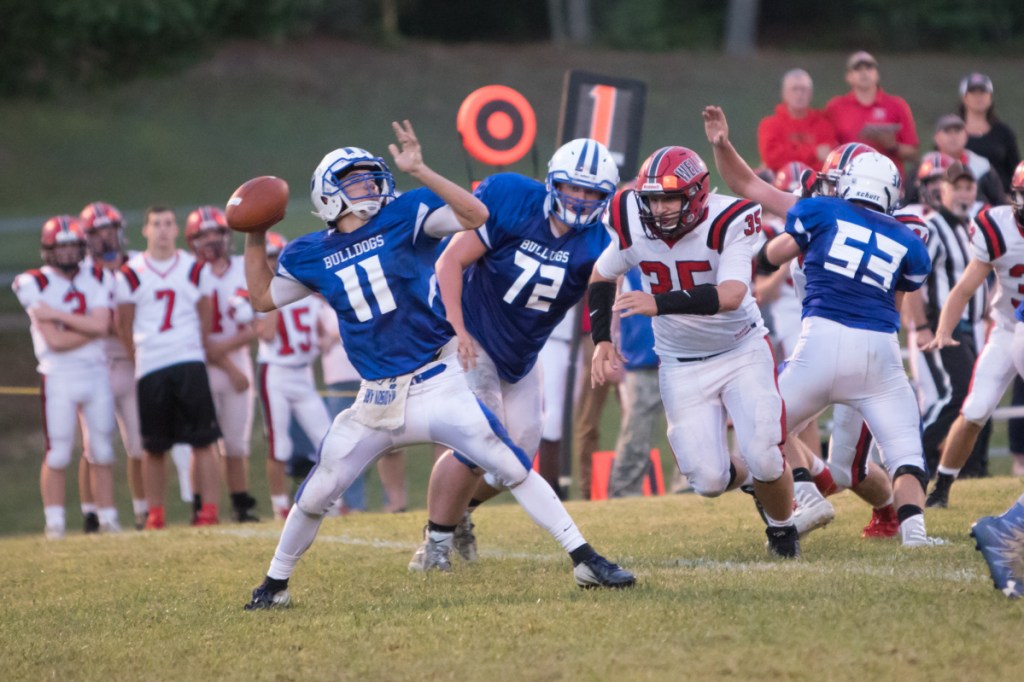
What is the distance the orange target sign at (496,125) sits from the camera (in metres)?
10.5

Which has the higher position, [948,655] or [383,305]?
[383,305]

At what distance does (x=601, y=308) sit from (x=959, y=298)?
206 cm

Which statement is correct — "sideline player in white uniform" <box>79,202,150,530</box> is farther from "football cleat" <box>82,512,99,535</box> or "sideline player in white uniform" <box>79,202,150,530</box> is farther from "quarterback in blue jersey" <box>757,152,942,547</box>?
"quarterback in blue jersey" <box>757,152,942,547</box>

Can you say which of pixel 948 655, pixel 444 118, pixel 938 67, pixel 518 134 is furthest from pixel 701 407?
pixel 938 67

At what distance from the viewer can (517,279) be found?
6625 mm

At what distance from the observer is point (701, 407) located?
6.43 meters

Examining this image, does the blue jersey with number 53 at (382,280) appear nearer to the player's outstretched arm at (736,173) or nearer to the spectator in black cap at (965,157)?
the player's outstretched arm at (736,173)

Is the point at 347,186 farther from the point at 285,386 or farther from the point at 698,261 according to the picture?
the point at 285,386

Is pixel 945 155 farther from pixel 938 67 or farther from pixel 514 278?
pixel 938 67

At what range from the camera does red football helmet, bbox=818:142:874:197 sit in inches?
260

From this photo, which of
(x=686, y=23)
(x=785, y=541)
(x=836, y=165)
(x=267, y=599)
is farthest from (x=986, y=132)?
(x=686, y=23)

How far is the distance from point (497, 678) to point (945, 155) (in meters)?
6.69

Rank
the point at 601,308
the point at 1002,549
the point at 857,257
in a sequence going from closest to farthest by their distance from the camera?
the point at 1002,549
the point at 601,308
the point at 857,257

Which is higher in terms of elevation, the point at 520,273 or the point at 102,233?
the point at 102,233
